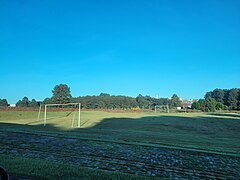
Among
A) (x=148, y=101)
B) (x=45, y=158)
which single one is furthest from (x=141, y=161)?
(x=148, y=101)

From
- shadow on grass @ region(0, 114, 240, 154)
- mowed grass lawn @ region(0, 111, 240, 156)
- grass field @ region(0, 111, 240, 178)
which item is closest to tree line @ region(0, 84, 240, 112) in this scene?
mowed grass lawn @ region(0, 111, 240, 156)

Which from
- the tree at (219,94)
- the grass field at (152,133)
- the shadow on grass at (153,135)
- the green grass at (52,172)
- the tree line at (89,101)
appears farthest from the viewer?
the tree at (219,94)

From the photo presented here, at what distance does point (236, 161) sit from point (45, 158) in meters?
6.38

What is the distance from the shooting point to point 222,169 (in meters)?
5.94

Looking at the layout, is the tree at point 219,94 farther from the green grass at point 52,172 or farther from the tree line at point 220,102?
Answer: the green grass at point 52,172

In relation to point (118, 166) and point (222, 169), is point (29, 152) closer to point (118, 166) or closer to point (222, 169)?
point (118, 166)

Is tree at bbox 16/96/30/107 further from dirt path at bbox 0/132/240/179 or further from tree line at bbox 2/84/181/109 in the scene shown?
dirt path at bbox 0/132/240/179

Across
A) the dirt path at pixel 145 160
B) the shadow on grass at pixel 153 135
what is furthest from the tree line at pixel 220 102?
the dirt path at pixel 145 160

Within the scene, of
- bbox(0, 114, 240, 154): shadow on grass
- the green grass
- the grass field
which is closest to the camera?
the green grass

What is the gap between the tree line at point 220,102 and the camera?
290ft

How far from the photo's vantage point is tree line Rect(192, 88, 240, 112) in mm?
88250

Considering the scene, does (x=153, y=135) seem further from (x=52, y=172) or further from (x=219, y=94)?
(x=219, y=94)

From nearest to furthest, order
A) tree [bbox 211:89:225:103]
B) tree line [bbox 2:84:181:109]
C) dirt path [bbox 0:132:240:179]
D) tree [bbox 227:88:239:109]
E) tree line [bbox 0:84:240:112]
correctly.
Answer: dirt path [bbox 0:132:240:179] → tree line [bbox 2:84:181:109] → tree line [bbox 0:84:240:112] → tree [bbox 227:88:239:109] → tree [bbox 211:89:225:103]

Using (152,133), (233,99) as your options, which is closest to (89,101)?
(152,133)
